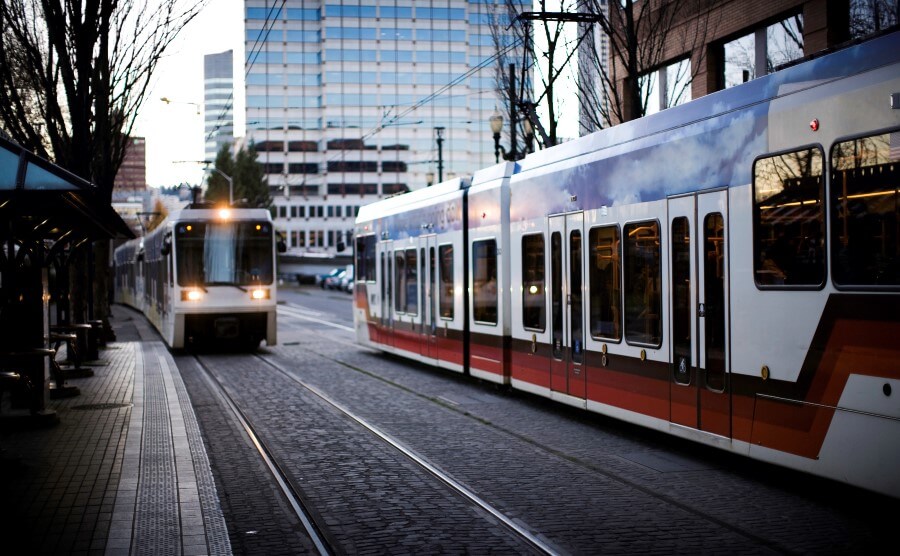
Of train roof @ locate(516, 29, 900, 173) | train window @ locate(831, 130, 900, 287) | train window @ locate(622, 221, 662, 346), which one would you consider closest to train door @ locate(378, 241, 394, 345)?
train roof @ locate(516, 29, 900, 173)

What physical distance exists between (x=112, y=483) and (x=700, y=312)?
541cm

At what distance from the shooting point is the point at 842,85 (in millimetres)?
7594

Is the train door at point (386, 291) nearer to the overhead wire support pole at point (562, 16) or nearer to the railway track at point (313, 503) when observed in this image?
the overhead wire support pole at point (562, 16)

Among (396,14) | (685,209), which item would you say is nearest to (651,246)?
(685,209)

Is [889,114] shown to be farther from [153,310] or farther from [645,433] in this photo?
[153,310]

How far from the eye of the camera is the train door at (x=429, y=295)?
18156 millimetres

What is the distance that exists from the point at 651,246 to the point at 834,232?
2.94 metres

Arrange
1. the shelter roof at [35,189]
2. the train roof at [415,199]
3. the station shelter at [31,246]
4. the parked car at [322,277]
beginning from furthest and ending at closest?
1. the parked car at [322,277]
2. the train roof at [415,199]
3. the station shelter at [31,246]
4. the shelter roof at [35,189]

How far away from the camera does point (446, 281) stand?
17516 mm

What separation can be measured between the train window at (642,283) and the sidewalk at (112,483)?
4.52m

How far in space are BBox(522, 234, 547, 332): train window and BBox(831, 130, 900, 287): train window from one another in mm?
5945

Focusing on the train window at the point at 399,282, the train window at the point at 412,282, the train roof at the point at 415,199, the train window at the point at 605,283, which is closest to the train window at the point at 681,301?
the train window at the point at 605,283

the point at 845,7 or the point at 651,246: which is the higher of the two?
the point at 845,7

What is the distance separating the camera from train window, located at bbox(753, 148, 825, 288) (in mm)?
7840
